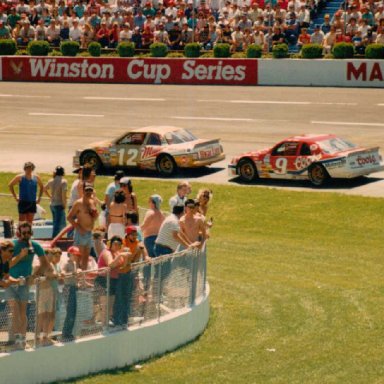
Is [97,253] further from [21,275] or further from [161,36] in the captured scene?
[161,36]

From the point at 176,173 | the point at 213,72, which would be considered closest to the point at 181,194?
the point at 176,173

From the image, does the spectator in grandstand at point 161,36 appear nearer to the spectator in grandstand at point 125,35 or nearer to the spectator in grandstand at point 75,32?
the spectator in grandstand at point 125,35

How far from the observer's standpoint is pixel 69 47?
51.3 meters

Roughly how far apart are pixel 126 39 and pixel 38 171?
17146 millimetres

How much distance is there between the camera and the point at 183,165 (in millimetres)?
33844

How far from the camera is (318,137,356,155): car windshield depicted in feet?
105

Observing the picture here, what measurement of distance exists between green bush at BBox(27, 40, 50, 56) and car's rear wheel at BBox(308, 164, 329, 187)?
2247 centimetres

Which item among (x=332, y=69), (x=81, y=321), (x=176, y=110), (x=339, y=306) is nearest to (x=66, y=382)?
(x=81, y=321)

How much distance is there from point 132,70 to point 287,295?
98.6 feet

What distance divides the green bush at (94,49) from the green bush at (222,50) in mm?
5266

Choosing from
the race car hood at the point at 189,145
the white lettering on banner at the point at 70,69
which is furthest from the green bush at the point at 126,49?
the race car hood at the point at 189,145

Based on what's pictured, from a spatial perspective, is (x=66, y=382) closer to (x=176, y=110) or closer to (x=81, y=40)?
(x=176, y=110)

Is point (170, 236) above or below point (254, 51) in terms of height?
below

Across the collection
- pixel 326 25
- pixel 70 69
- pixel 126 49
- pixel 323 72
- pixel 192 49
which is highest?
pixel 326 25
